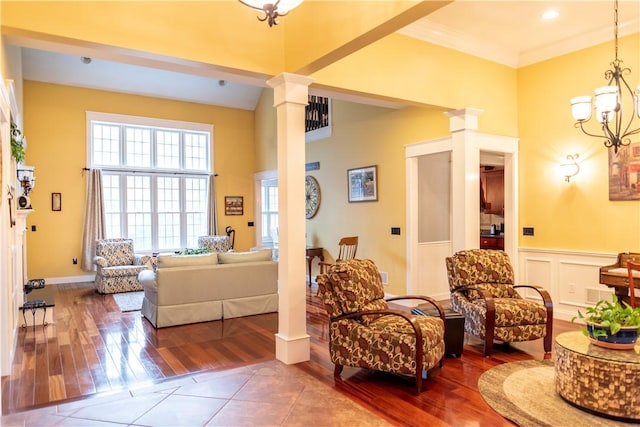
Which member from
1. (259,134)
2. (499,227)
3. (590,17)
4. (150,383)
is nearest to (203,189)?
(259,134)

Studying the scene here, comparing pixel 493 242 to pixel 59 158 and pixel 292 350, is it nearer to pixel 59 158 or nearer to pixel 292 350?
pixel 292 350

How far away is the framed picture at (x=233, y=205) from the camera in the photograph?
10.4m

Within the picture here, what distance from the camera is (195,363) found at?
3900 millimetres

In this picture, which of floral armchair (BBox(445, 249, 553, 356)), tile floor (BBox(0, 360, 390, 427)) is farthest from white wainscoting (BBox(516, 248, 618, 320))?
tile floor (BBox(0, 360, 390, 427))

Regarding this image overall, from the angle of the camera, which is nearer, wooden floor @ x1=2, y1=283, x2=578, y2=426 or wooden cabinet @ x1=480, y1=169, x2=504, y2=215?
wooden floor @ x1=2, y1=283, x2=578, y2=426

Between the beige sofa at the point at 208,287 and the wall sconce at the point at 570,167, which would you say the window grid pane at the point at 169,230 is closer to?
the beige sofa at the point at 208,287

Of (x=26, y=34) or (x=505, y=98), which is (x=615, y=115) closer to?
(x=505, y=98)

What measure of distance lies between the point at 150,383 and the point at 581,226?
499cm

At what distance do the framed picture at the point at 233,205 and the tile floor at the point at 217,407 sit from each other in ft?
23.6

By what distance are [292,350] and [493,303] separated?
6.16ft

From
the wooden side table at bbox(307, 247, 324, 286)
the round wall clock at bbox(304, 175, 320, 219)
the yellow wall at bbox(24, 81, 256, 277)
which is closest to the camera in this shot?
the wooden side table at bbox(307, 247, 324, 286)

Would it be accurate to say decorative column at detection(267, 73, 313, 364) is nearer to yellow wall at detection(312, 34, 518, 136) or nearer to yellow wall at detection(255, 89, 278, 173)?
yellow wall at detection(312, 34, 518, 136)

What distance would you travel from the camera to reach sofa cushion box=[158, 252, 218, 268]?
5.30m

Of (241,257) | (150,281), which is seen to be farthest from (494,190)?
(150,281)
